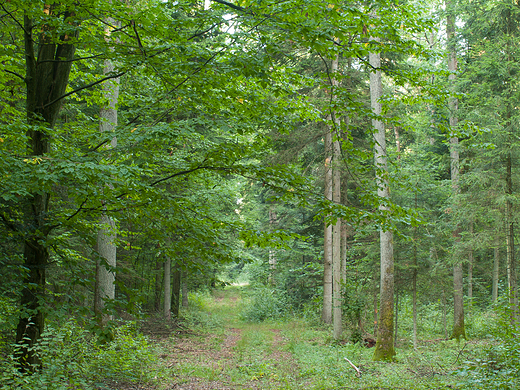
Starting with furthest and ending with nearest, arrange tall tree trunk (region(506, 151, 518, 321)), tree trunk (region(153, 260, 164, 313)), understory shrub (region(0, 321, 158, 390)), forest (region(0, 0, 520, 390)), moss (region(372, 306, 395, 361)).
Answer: tree trunk (region(153, 260, 164, 313)) < tall tree trunk (region(506, 151, 518, 321)) < moss (region(372, 306, 395, 361)) < understory shrub (region(0, 321, 158, 390)) < forest (region(0, 0, 520, 390))

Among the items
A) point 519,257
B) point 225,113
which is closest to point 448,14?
point 519,257

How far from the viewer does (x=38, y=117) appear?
409cm

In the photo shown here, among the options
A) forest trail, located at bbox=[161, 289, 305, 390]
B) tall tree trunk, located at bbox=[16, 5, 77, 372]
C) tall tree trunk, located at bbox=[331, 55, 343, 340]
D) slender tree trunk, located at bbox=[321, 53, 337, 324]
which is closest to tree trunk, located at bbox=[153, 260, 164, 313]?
forest trail, located at bbox=[161, 289, 305, 390]

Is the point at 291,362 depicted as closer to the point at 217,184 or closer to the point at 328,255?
the point at 217,184

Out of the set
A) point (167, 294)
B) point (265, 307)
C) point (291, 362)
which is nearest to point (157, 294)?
point (167, 294)

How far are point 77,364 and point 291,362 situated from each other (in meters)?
6.05

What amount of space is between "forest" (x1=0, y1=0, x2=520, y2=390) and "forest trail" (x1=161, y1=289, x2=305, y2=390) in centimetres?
8

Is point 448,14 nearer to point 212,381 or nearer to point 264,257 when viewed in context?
point 212,381

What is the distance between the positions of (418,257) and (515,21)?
835 cm

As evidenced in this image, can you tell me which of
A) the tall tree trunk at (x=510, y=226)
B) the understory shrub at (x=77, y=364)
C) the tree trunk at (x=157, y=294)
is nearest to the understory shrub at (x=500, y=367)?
the tall tree trunk at (x=510, y=226)

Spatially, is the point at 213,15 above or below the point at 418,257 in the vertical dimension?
above

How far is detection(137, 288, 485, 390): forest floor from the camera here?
7.32 m

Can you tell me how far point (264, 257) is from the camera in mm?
27828

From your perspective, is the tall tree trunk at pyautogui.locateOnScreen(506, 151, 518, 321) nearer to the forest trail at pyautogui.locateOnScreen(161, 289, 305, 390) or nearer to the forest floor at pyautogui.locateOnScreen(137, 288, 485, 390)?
the forest floor at pyautogui.locateOnScreen(137, 288, 485, 390)
